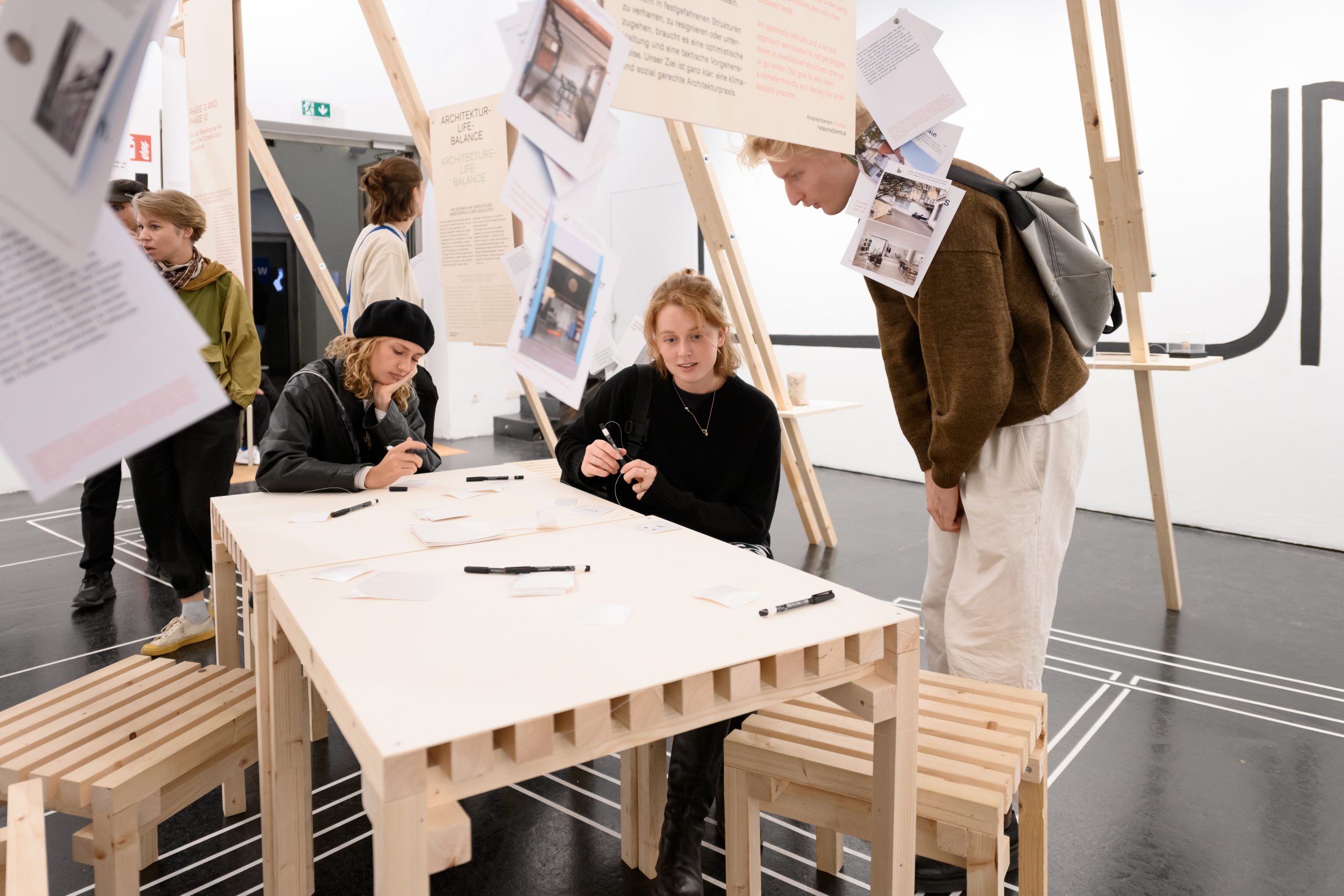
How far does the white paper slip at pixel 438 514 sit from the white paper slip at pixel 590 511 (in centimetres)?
24

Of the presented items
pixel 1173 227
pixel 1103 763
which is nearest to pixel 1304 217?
pixel 1173 227

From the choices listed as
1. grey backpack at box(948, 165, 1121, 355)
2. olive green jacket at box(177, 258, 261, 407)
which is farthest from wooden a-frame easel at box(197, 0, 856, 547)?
grey backpack at box(948, 165, 1121, 355)

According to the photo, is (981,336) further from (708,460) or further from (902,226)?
(708,460)

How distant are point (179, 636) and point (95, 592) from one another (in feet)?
2.21

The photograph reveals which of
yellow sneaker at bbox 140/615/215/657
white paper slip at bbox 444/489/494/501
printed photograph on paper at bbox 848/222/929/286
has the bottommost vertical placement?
yellow sneaker at bbox 140/615/215/657

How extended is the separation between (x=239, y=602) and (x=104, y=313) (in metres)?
3.55

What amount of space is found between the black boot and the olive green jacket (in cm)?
194

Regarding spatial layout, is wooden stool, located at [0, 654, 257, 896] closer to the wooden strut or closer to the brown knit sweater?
the brown knit sweater

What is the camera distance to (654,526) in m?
1.81

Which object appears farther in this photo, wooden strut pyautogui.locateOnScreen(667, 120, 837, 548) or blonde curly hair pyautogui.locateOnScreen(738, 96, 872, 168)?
wooden strut pyautogui.locateOnScreen(667, 120, 837, 548)

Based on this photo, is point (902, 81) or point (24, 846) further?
point (902, 81)

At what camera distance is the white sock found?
3.04 meters

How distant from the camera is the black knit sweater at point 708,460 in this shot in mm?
2113

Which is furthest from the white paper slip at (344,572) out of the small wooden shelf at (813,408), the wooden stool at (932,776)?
the small wooden shelf at (813,408)
